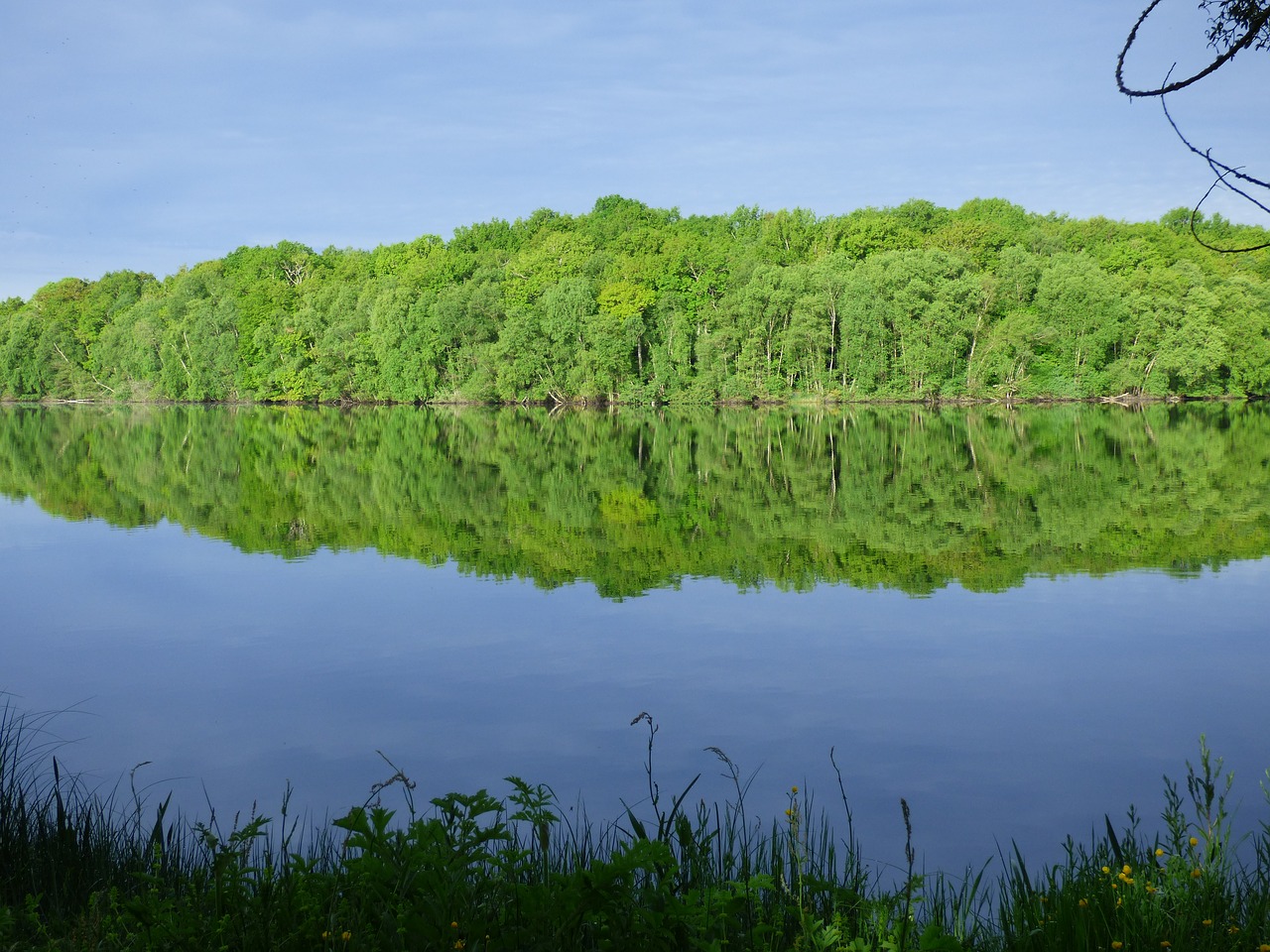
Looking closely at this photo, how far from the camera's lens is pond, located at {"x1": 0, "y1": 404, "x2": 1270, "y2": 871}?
7.49 m

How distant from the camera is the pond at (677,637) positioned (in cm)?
749

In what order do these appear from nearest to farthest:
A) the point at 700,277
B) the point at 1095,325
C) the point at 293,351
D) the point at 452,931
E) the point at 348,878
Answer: the point at 452,931 → the point at 348,878 → the point at 1095,325 → the point at 700,277 → the point at 293,351

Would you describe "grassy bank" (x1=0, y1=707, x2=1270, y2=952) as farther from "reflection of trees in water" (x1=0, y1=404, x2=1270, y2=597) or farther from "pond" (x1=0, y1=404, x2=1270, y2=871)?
"reflection of trees in water" (x1=0, y1=404, x2=1270, y2=597)

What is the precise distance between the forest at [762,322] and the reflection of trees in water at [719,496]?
1866 cm

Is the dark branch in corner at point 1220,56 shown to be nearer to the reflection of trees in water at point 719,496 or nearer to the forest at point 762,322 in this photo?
the reflection of trees in water at point 719,496

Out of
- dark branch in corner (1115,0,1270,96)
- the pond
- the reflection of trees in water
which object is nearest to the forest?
the reflection of trees in water

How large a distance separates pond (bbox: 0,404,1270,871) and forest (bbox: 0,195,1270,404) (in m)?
37.0

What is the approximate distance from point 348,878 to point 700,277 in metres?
68.1

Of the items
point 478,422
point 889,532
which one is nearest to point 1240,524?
point 889,532

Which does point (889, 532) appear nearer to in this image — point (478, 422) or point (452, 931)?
point (452, 931)

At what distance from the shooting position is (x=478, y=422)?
5138 centimetres

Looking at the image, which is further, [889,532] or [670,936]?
[889,532]

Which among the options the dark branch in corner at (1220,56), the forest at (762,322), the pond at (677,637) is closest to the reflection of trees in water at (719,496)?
the pond at (677,637)

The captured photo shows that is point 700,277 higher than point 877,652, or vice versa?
point 700,277
